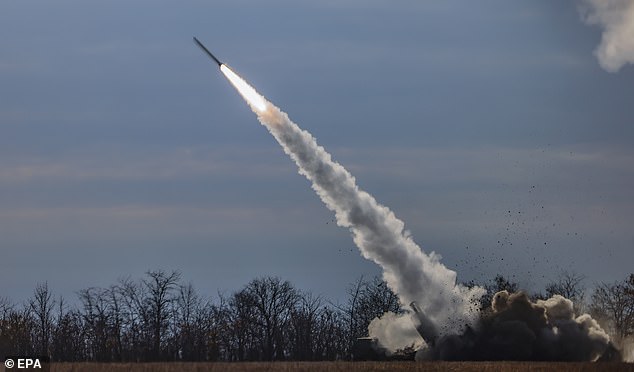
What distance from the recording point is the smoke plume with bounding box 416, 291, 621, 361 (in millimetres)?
74438

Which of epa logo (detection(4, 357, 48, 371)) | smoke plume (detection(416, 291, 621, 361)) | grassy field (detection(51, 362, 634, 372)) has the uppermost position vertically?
smoke plume (detection(416, 291, 621, 361))

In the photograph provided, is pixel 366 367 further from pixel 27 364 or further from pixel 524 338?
pixel 524 338

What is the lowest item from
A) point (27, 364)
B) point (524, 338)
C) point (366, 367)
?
point (366, 367)

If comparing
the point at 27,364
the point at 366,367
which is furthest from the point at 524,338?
the point at 27,364

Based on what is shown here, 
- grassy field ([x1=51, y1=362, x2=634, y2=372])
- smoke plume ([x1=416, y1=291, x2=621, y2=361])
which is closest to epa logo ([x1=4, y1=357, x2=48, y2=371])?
grassy field ([x1=51, y1=362, x2=634, y2=372])

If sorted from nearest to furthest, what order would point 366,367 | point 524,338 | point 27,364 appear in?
point 27,364, point 366,367, point 524,338

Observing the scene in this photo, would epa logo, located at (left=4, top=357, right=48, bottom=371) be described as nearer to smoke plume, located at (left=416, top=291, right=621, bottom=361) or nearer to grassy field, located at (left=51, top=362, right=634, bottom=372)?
grassy field, located at (left=51, top=362, right=634, bottom=372)

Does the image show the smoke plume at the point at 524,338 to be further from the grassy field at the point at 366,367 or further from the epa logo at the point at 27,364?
the epa logo at the point at 27,364

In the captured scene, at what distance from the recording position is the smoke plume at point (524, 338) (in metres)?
74.4

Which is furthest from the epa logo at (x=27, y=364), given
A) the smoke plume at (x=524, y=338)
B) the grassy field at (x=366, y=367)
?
the smoke plume at (x=524, y=338)

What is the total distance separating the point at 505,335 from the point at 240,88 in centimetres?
2100

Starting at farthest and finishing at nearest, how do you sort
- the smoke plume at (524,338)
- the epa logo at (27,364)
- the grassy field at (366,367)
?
the smoke plume at (524,338) → the grassy field at (366,367) → the epa logo at (27,364)

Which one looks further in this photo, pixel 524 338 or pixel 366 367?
pixel 524 338

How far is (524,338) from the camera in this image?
245 ft
